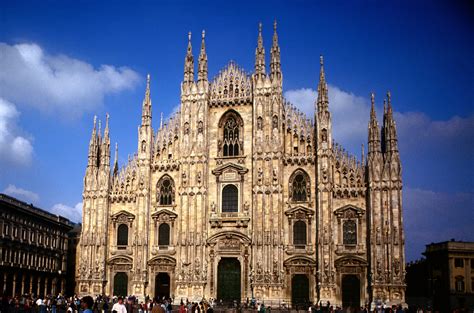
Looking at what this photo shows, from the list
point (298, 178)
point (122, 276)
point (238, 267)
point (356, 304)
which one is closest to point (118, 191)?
point (122, 276)

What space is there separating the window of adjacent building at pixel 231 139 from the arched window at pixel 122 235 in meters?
11.6

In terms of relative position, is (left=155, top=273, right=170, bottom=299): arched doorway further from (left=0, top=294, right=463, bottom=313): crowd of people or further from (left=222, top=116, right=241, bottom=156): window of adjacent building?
(left=222, top=116, right=241, bottom=156): window of adjacent building

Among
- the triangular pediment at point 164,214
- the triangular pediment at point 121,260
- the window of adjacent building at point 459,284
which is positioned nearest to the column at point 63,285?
the triangular pediment at point 121,260

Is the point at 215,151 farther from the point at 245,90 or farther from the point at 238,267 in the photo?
the point at 238,267

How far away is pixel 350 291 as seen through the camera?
151 ft

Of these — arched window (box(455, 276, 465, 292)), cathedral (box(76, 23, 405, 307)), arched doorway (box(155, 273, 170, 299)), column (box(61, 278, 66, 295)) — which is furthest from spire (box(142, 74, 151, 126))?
arched window (box(455, 276, 465, 292))

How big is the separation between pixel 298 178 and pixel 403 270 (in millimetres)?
11466

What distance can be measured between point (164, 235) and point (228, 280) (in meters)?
7.13

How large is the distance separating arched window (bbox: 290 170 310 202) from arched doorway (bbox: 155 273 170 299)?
13408mm

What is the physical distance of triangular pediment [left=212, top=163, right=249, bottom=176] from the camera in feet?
164

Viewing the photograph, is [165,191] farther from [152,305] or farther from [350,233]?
[350,233]

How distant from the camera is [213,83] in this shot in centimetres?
5266

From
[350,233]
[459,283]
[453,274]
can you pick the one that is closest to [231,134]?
[350,233]

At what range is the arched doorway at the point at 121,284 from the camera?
51062 millimetres
